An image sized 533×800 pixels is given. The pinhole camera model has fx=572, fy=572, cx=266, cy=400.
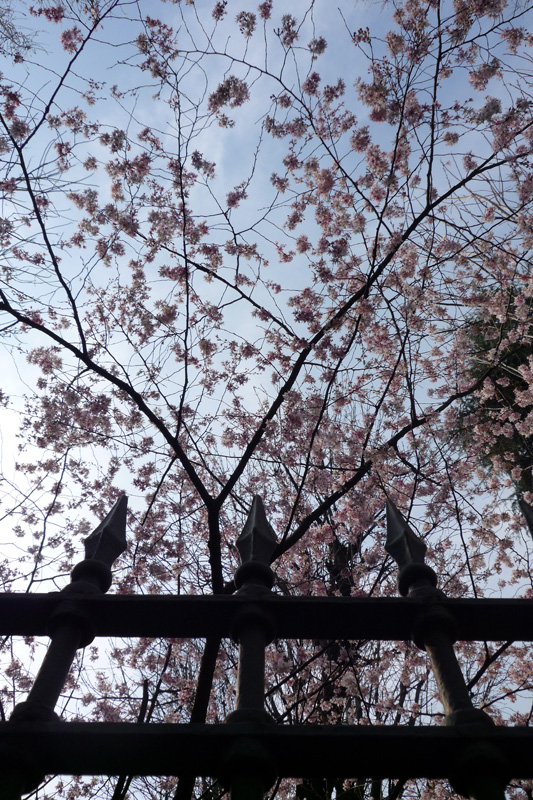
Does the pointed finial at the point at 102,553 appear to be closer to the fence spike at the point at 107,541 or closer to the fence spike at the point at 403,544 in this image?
the fence spike at the point at 107,541

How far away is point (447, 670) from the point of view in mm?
1707

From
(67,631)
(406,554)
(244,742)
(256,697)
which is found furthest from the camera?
(406,554)

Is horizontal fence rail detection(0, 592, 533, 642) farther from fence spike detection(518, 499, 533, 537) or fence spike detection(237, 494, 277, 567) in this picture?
fence spike detection(518, 499, 533, 537)

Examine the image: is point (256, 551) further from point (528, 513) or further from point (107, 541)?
point (528, 513)

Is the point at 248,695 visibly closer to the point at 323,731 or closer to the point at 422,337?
the point at 323,731

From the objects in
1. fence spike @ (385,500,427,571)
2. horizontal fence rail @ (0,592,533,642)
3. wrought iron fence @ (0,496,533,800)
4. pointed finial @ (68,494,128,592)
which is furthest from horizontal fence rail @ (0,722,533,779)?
fence spike @ (385,500,427,571)

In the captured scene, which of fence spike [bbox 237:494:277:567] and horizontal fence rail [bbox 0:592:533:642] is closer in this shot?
horizontal fence rail [bbox 0:592:533:642]

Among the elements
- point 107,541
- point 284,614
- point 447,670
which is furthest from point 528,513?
point 107,541

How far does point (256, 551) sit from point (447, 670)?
73 centimetres

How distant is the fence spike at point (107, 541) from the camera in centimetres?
209

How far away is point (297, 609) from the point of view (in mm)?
1860

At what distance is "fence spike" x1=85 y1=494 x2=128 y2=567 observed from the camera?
2.09 m

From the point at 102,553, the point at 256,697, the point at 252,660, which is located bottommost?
the point at 256,697

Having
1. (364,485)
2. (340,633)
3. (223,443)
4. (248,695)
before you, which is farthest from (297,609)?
(223,443)
